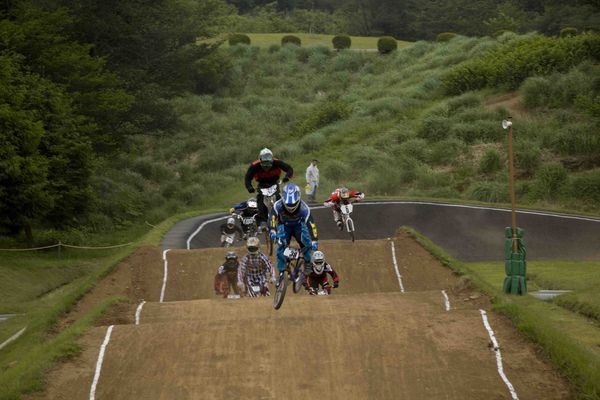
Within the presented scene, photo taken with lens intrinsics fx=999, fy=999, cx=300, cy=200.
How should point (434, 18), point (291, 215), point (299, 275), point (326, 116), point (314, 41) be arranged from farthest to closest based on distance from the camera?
point (434, 18) < point (314, 41) < point (326, 116) < point (299, 275) < point (291, 215)

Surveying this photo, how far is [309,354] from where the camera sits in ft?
53.5

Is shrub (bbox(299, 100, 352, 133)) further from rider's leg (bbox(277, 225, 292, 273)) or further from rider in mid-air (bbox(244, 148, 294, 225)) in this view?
rider's leg (bbox(277, 225, 292, 273))

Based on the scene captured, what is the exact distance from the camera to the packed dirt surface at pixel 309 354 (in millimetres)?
14898

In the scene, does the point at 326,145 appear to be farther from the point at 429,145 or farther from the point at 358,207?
the point at 358,207

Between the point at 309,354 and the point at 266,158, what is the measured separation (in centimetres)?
585

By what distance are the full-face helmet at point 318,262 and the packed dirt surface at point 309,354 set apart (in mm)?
770

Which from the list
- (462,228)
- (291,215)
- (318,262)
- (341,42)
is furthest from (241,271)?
(341,42)

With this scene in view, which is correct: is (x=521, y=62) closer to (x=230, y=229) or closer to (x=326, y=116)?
(x=326, y=116)

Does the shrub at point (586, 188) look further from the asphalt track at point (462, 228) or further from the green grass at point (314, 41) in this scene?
the green grass at point (314, 41)

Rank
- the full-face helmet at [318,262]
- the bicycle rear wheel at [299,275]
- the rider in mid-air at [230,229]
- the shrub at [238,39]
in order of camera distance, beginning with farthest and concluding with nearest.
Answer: the shrub at [238,39]
the rider in mid-air at [230,229]
the full-face helmet at [318,262]
the bicycle rear wheel at [299,275]

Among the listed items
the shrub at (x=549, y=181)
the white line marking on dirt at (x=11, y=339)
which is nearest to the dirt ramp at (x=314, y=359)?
the white line marking on dirt at (x=11, y=339)

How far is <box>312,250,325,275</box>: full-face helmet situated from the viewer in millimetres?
20891

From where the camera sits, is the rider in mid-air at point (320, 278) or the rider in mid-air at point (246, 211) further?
the rider in mid-air at point (246, 211)

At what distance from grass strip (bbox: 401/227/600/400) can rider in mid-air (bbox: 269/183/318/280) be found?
12.5 ft
